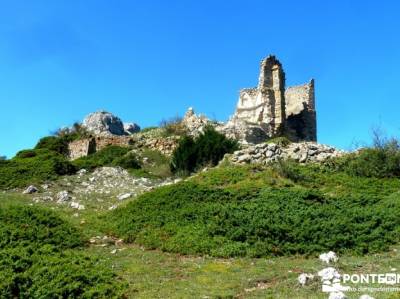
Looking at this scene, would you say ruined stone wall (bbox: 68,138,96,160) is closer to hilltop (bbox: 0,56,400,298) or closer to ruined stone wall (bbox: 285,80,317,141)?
hilltop (bbox: 0,56,400,298)

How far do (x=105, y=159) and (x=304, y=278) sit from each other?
65.4 ft

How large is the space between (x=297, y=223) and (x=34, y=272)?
5.87 m

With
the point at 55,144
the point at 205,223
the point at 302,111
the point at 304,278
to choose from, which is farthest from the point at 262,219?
the point at 302,111

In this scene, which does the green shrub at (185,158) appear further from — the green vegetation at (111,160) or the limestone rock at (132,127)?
the limestone rock at (132,127)

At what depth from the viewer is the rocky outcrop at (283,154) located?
67.4ft

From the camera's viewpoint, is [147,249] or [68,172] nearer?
[147,249]

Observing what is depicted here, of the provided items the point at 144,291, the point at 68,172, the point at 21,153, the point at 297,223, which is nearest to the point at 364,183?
the point at 297,223

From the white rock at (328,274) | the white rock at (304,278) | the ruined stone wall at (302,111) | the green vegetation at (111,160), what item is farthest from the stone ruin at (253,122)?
the white rock at (304,278)

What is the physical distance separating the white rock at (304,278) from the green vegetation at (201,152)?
14.1 m

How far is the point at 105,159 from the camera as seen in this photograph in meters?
28.6

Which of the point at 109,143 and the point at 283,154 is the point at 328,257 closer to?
the point at 283,154

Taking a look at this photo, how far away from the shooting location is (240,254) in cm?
1198

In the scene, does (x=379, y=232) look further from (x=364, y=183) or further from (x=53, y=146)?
(x=53, y=146)

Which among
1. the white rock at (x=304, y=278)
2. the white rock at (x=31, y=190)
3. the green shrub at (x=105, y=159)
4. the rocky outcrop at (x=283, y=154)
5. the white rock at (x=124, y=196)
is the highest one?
the green shrub at (x=105, y=159)
